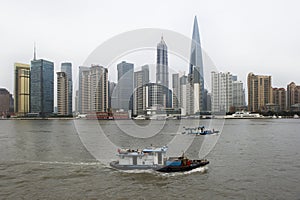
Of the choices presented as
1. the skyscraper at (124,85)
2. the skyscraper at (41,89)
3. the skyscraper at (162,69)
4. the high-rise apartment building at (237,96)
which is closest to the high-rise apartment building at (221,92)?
→ the high-rise apartment building at (237,96)

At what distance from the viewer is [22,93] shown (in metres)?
183

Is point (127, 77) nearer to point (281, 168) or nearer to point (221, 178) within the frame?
point (221, 178)

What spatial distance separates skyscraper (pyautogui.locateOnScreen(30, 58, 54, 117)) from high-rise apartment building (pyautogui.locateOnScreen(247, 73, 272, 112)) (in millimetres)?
123731

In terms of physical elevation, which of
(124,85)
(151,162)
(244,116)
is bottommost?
(244,116)

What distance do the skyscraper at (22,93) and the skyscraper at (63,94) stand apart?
A: 2983 cm

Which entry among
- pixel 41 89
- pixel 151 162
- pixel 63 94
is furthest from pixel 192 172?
pixel 41 89

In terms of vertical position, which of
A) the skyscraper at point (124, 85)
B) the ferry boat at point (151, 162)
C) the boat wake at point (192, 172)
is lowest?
the boat wake at point (192, 172)

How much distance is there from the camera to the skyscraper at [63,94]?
134 metres

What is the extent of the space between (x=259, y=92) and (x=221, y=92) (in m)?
41.4

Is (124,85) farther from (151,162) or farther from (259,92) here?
(259,92)

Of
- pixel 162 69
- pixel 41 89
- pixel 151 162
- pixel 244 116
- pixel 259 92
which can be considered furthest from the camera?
pixel 259 92

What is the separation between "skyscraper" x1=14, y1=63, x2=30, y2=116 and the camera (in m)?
180

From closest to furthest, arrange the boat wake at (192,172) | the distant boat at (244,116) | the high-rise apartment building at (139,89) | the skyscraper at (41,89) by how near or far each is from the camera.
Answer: the boat wake at (192,172), the high-rise apartment building at (139,89), the distant boat at (244,116), the skyscraper at (41,89)

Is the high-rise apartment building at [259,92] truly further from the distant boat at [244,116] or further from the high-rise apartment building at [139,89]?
the high-rise apartment building at [139,89]
